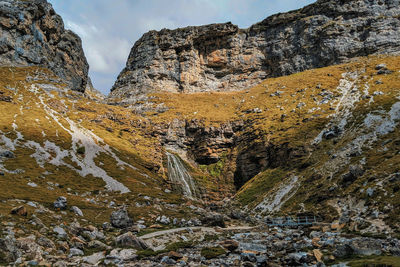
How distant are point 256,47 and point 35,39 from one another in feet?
435

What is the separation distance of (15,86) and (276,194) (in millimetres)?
117111

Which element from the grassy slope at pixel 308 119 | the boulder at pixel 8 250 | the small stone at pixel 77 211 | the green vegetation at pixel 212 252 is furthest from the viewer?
the grassy slope at pixel 308 119

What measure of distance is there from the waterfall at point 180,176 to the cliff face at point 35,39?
83.3 m

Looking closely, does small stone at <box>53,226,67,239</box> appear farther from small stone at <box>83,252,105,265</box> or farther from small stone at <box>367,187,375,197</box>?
small stone at <box>367,187,375,197</box>

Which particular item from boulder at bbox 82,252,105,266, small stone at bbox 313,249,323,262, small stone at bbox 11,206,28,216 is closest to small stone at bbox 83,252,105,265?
boulder at bbox 82,252,105,266

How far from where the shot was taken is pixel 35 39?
154250mm

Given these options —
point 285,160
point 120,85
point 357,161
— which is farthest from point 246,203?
point 120,85

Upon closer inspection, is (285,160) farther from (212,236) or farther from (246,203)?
(212,236)

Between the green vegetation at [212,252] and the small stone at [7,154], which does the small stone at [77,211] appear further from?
the small stone at [7,154]

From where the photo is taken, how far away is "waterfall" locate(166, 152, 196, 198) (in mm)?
78700

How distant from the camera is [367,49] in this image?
5266 inches

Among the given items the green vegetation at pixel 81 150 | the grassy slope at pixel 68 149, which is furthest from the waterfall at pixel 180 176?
the green vegetation at pixel 81 150

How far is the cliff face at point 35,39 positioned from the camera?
5566 inches

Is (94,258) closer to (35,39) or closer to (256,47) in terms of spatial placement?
(256,47)
